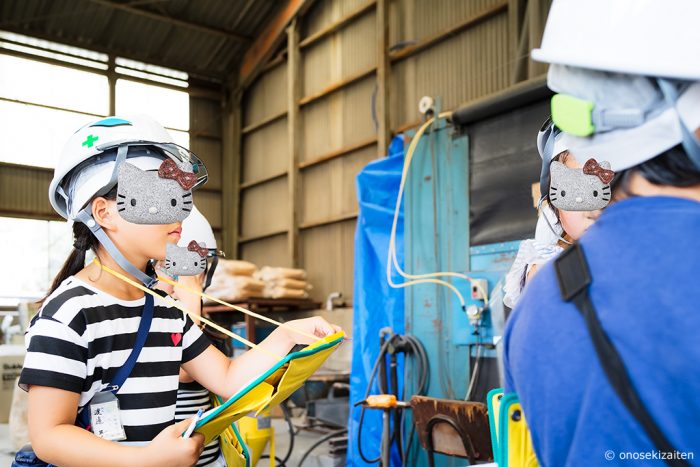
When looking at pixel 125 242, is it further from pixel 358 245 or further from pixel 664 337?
pixel 358 245

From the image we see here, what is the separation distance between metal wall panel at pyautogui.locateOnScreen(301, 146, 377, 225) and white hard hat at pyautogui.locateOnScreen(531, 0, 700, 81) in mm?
7583

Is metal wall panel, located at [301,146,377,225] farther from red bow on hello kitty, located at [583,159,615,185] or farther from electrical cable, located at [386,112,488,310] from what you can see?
red bow on hello kitty, located at [583,159,615,185]

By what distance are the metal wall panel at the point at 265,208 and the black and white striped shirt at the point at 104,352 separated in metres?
8.76

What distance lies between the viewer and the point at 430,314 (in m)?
3.68

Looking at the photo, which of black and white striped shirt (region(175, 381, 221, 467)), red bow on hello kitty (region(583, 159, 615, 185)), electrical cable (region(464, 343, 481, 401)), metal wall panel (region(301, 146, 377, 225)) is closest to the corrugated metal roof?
metal wall panel (region(301, 146, 377, 225))

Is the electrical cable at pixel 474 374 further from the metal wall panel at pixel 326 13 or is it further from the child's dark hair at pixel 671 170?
the metal wall panel at pixel 326 13

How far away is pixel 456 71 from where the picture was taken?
23.2 ft

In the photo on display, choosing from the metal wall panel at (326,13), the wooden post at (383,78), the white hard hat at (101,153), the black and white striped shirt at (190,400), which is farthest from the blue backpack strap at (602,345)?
the metal wall panel at (326,13)

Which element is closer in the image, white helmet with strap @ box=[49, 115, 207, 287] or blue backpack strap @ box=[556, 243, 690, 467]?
blue backpack strap @ box=[556, 243, 690, 467]

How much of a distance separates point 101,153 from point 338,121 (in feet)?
25.8

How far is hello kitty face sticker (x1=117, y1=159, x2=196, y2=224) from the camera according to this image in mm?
1299

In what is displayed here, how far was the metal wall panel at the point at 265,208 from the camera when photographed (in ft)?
33.9

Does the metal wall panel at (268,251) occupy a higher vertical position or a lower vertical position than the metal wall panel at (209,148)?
lower

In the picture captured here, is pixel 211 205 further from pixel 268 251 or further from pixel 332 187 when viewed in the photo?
pixel 332 187
